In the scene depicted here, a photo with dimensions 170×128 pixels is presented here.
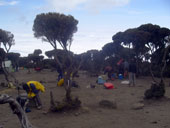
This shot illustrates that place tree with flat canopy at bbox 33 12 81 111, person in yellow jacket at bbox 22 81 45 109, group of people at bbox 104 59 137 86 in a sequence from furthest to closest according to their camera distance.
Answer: tree with flat canopy at bbox 33 12 81 111, group of people at bbox 104 59 137 86, person in yellow jacket at bbox 22 81 45 109

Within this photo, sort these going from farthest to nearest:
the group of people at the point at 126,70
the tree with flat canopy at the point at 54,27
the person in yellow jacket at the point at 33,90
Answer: the tree with flat canopy at the point at 54,27, the group of people at the point at 126,70, the person in yellow jacket at the point at 33,90

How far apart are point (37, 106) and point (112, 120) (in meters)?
3.01

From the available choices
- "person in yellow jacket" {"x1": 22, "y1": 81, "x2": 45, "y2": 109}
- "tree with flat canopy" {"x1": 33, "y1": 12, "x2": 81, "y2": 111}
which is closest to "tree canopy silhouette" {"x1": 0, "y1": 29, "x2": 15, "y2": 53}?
"tree with flat canopy" {"x1": 33, "y1": 12, "x2": 81, "y2": 111}

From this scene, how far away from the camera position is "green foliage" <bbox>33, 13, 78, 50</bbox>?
14.6m

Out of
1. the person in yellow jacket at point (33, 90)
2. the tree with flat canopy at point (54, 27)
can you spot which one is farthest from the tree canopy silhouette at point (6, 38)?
the person in yellow jacket at point (33, 90)

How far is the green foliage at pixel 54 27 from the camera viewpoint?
14.6 m

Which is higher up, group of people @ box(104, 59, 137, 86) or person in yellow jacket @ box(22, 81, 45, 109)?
group of people @ box(104, 59, 137, 86)

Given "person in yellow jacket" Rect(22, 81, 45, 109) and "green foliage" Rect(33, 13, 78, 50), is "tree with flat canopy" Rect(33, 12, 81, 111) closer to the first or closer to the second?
"green foliage" Rect(33, 13, 78, 50)

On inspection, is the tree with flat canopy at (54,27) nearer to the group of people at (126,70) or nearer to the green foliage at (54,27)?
the green foliage at (54,27)

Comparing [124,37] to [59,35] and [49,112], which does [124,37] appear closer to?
[59,35]

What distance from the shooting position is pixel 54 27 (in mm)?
14875

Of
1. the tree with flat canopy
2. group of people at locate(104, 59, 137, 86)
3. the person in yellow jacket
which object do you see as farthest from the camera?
the tree with flat canopy

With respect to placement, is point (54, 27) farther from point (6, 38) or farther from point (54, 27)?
point (6, 38)

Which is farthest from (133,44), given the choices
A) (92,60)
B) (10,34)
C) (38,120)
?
(38,120)
